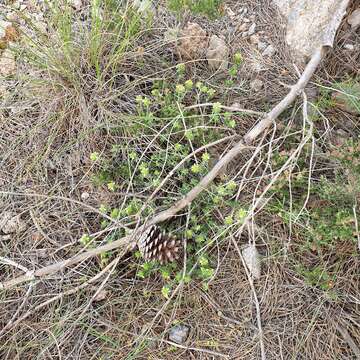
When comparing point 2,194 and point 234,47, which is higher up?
point 234,47

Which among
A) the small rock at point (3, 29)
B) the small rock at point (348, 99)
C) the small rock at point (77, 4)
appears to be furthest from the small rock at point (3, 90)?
the small rock at point (348, 99)

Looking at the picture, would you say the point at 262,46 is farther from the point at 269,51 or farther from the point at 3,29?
the point at 3,29

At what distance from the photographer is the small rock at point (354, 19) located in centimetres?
226

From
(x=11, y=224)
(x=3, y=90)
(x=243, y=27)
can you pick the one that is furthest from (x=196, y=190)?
(x=3, y=90)

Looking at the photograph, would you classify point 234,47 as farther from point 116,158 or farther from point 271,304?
point 271,304

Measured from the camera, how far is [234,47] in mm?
2312

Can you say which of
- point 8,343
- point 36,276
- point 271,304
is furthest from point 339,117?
point 8,343

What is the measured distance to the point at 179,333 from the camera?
1.91 metres

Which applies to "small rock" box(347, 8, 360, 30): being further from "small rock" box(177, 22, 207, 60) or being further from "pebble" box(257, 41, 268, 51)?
"small rock" box(177, 22, 207, 60)

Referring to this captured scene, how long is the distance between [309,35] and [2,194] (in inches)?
60.2

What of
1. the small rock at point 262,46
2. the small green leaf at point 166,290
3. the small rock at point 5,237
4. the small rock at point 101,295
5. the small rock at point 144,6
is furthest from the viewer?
the small rock at point 262,46

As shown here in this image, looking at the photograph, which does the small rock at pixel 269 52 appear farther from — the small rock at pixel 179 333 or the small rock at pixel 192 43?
the small rock at pixel 179 333

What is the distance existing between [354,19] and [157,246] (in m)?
1.38

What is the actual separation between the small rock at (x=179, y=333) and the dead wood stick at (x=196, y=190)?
1.21ft
